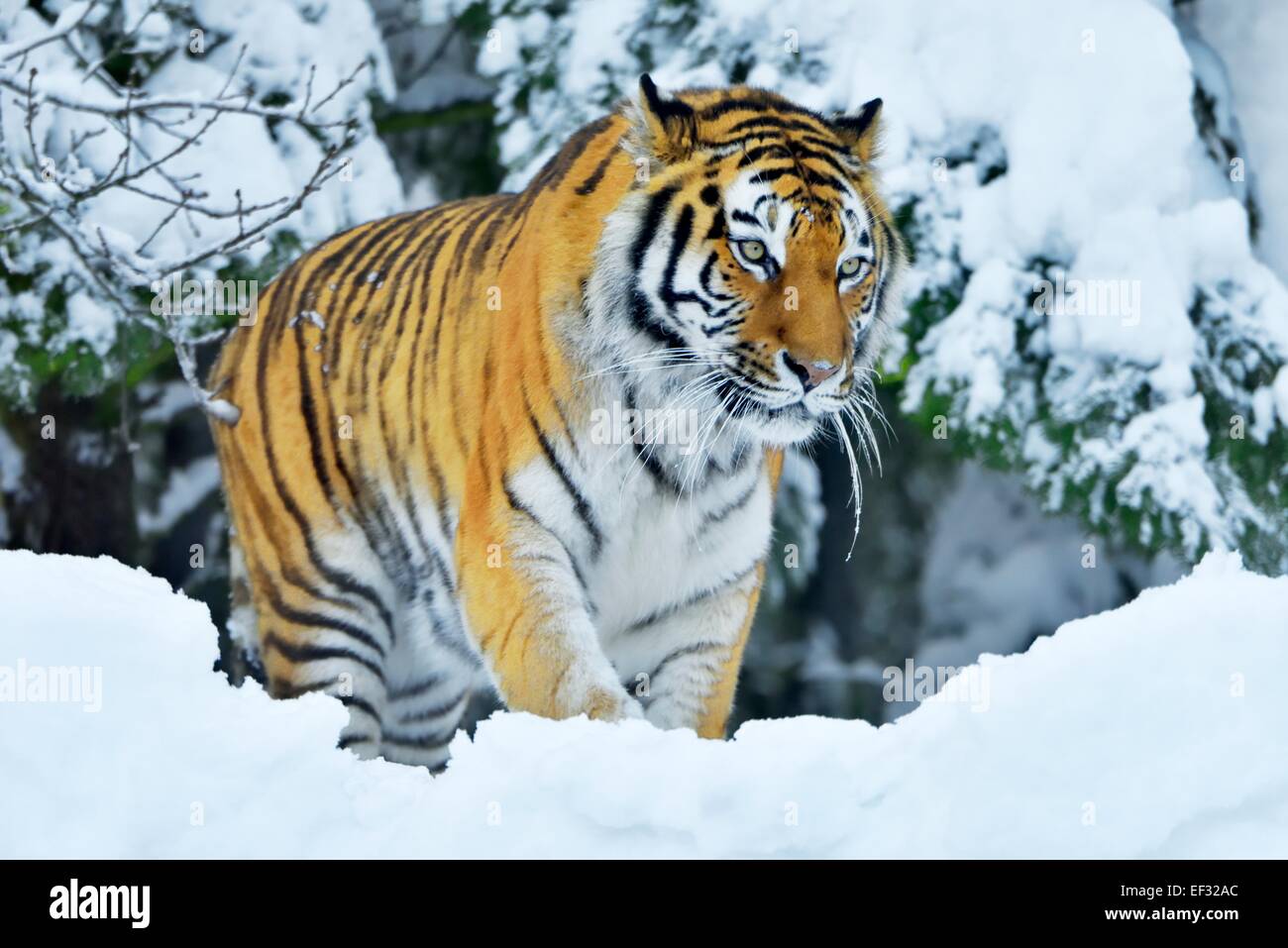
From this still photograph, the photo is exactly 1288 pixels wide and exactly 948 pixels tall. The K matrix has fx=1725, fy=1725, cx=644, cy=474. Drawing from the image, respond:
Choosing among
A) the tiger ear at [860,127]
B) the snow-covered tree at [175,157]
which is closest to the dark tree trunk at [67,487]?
the snow-covered tree at [175,157]

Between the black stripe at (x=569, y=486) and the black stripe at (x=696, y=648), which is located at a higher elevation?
the black stripe at (x=569, y=486)

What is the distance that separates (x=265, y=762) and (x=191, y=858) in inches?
8.8

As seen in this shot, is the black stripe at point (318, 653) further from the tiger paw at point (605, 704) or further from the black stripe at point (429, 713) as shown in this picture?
the tiger paw at point (605, 704)

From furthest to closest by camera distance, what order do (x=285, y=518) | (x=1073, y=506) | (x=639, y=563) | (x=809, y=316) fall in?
(x=1073, y=506)
(x=285, y=518)
(x=639, y=563)
(x=809, y=316)

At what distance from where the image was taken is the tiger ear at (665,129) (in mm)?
3781

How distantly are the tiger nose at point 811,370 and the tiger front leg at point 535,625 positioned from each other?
26.0 inches

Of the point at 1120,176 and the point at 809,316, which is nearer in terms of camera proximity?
the point at 809,316

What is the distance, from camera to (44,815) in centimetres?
267

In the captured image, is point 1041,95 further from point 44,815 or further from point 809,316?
point 44,815

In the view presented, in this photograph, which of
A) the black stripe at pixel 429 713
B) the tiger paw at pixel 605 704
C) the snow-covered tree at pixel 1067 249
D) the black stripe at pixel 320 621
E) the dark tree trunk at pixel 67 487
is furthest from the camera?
the dark tree trunk at pixel 67 487

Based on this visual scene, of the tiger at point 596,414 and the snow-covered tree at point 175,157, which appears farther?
the snow-covered tree at point 175,157

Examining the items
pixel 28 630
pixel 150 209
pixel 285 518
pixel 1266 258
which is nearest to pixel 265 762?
pixel 28 630

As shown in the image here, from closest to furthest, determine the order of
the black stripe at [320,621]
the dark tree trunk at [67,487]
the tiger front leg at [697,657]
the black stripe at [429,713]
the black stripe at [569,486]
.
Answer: the black stripe at [569,486]
the tiger front leg at [697,657]
the black stripe at [320,621]
the black stripe at [429,713]
the dark tree trunk at [67,487]

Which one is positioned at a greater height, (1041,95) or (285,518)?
(1041,95)
